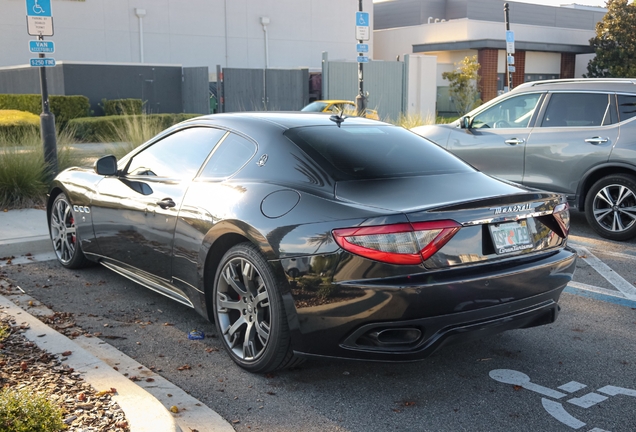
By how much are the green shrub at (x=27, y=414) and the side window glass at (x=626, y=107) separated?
23.5ft

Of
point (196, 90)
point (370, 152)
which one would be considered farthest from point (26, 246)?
point (196, 90)

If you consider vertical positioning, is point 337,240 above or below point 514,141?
below

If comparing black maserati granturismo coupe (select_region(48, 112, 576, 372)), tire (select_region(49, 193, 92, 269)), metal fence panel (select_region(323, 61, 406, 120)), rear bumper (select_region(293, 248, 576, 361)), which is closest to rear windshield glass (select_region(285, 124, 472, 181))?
black maserati granturismo coupe (select_region(48, 112, 576, 372))

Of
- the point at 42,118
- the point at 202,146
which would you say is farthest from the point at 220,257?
the point at 42,118

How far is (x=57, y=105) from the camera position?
82.2 ft

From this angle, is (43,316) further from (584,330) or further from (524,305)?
(584,330)

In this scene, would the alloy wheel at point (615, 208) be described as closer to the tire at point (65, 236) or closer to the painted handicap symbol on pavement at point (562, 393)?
the painted handicap symbol on pavement at point (562, 393)

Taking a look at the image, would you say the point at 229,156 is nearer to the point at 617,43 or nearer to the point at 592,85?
the point at 592,85

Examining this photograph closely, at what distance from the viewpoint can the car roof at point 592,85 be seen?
27.3 feet

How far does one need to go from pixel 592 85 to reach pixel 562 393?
5.55 metres

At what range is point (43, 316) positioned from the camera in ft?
17.5

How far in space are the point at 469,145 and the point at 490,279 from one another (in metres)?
5.96

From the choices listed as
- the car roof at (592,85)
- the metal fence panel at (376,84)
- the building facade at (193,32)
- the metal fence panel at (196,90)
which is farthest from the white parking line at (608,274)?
the building facade at (193,32)

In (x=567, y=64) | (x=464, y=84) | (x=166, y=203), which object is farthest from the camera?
(x=567, y=64)
